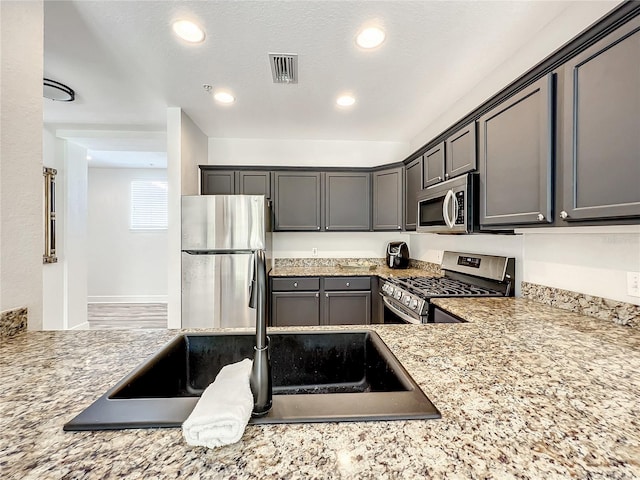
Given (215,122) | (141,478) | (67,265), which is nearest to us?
(141,478)

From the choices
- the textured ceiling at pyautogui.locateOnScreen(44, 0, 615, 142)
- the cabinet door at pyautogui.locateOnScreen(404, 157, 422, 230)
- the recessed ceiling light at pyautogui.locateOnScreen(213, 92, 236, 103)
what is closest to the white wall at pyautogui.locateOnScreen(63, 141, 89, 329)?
the textured ceiling at pyautogui.locateOnScreen(44, 0, 615, 142)

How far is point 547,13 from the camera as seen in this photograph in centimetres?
167

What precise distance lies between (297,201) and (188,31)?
2.04 meters

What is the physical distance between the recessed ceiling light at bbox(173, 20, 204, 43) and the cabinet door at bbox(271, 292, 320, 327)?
226 cm

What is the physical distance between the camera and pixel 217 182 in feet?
11.7

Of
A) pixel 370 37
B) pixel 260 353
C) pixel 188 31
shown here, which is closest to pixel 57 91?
pixel 188 31

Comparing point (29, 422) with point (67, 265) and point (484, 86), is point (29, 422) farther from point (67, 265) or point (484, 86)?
point (67, 265)

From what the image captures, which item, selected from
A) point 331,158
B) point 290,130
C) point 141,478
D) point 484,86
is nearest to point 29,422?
point 141,478

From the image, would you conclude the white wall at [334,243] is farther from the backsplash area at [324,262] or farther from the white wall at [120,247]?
the white wall at [120,247]

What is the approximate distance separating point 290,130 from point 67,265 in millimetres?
3286

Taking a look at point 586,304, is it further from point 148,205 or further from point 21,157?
point 148,205

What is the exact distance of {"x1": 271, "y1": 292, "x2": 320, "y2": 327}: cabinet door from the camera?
3.21 m

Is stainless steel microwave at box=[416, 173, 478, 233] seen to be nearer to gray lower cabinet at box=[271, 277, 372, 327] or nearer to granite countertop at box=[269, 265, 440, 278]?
granite countertop at box=[269, 265, 440, 278]

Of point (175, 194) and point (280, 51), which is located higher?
point (280, 51)
